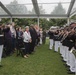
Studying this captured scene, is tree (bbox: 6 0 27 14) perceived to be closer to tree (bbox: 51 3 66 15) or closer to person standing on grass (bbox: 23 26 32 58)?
tree (bbox: 51 3 66 15)

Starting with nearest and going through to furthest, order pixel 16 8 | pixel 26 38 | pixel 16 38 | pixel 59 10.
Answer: pixel 26 38, pixel 16 38, pixel 16 8, pixel 59 10

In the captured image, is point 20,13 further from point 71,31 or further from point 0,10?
point 71,31

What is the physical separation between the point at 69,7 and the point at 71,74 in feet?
43.7

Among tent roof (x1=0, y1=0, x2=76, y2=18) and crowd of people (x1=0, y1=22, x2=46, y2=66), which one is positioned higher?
tent roof (x1=0, y1=0, x2=76, y2=18)

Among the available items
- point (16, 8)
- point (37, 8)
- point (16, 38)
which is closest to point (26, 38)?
point (16, 38)

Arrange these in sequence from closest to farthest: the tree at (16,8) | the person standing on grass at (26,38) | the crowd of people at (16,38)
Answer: the crowd of people at (16,38) < the person standing on grass at (26,38) < the tree at (16,8)

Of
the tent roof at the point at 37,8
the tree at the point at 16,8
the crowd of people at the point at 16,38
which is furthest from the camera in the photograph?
the tree at the point at 16,8

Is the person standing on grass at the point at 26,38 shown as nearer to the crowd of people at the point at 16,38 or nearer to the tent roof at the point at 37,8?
the crowd of people at the point at 16,38

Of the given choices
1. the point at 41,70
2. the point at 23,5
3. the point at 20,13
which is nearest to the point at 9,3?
the point at 23,5

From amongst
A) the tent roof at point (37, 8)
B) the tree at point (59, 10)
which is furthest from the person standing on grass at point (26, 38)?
the tree at point (59, 10)

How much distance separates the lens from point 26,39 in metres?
13.0

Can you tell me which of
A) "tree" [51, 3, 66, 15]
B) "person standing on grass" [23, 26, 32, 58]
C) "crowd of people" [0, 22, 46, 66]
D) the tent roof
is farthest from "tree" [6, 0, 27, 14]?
"person standing on grass" [23, 26, 32, 58]

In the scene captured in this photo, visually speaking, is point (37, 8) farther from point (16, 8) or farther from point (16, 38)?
point (16, 38)

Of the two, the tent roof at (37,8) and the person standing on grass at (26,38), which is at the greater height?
the tent roof at (37,8)
